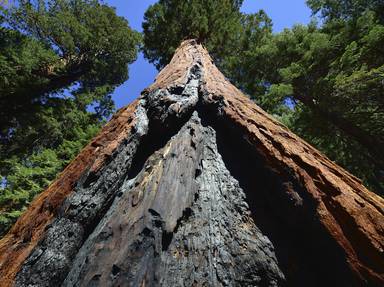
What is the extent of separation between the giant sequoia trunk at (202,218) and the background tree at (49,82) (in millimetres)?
5150

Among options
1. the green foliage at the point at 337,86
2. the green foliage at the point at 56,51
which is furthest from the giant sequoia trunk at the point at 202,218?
the green foliage at the point at 56,51

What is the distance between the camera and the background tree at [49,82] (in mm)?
7816

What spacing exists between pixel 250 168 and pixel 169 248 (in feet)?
4.75

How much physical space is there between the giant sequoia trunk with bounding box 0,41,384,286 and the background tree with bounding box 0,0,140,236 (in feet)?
16.9

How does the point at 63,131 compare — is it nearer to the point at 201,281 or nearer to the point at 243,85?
the point at 243,85

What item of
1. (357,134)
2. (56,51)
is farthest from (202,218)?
(56,51)

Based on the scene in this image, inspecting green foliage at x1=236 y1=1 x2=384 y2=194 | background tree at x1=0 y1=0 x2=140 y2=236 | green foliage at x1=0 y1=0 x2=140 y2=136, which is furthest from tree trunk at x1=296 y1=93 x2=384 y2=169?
green foliage at x1=0 y1=0 x2=140 y2=136

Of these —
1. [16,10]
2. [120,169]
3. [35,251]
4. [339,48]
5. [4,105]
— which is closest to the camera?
[35,251]

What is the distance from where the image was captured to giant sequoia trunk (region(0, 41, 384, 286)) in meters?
2.10

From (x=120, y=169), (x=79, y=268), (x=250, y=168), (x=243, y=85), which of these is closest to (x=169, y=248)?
(x=79, y=268)

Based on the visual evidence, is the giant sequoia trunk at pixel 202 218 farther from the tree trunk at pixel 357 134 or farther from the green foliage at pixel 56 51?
the green foliage at pixel 56 51

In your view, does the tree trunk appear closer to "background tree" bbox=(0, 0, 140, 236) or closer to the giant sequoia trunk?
the giant sequoia trunk

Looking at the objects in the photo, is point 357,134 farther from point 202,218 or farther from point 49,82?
point 49,82

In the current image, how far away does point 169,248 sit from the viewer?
92.9 inches
